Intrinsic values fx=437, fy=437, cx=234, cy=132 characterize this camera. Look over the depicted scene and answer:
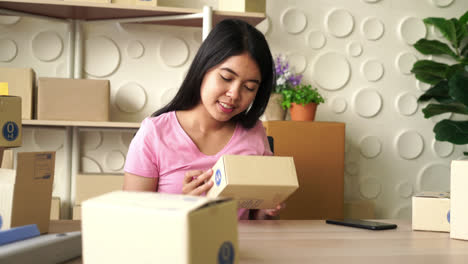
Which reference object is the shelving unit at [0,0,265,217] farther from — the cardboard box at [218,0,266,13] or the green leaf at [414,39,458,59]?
the green leaf at [414,39,458,59]

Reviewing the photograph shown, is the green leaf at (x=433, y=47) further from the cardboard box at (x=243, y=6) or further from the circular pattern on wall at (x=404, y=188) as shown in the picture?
the cardboard box at (x=243, y=6)

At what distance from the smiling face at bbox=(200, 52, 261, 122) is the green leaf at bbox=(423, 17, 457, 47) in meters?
2.00

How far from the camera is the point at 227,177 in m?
0.96

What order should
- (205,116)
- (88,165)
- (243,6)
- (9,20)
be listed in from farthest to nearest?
(88,165), (9,20), (243,6), (205,116)

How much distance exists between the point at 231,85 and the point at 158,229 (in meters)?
0.86

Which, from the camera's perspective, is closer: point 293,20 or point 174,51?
point 174,51

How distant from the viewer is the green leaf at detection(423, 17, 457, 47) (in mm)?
2807

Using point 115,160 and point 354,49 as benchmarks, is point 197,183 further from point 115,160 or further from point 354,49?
point 354,49

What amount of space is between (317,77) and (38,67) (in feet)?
5.58

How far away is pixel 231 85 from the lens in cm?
129

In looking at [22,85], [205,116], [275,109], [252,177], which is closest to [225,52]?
[205,116]

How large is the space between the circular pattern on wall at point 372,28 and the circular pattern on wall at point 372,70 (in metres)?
0.17

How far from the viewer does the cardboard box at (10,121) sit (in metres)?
0.94

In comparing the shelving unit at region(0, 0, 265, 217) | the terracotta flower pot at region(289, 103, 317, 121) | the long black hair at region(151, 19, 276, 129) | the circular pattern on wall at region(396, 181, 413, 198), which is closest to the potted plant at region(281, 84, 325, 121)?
the terracotta flower pot at region(289, 103, 317, 121)
